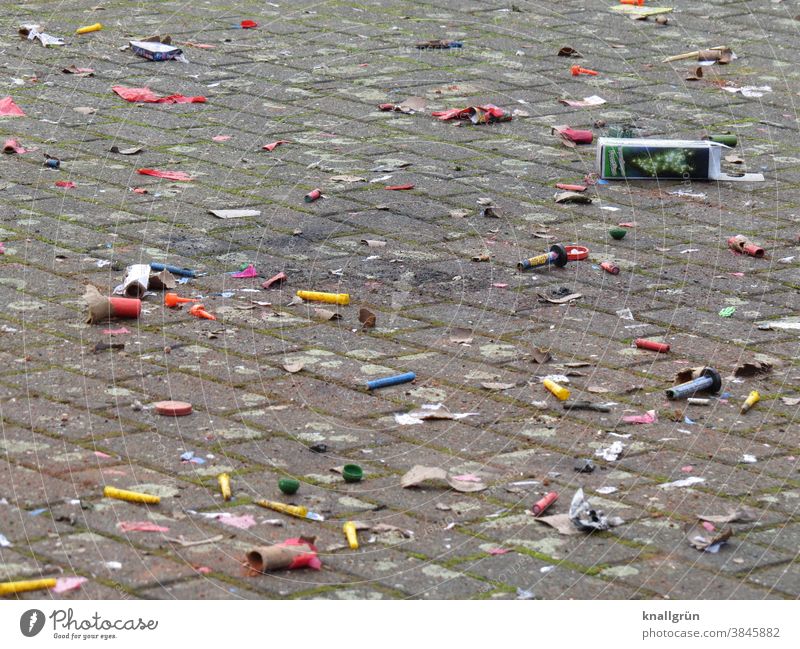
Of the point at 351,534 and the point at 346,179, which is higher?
the point at 351,534

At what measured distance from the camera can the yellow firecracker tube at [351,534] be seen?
456cm

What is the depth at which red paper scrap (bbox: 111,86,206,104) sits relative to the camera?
9266mm

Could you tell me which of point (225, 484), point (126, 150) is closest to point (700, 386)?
point (225, 484)

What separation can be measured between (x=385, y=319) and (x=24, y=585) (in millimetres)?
2620

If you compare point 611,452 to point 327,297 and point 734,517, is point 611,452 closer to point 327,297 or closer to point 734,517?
point 734,517

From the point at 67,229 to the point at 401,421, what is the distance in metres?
2.54

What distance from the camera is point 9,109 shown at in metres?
8.91

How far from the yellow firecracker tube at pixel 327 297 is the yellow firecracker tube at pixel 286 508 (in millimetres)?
1908

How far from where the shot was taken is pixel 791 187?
837cm

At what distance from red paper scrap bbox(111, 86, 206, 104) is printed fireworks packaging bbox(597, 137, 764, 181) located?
271cm

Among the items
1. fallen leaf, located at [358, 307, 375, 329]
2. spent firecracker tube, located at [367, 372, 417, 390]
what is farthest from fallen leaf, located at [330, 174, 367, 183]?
spent firecracker tube, located at [367, 372, 417, 390]

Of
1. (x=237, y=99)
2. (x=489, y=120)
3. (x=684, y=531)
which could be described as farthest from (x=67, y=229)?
(x=684, y=531)

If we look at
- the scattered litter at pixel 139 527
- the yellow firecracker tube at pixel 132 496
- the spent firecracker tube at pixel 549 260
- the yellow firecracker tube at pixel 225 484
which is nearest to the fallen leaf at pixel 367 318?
the spent firecracker tube at pixel 549 260

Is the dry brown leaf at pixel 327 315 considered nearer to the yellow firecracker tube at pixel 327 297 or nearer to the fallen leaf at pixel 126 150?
the yellow firecracker tube at pixel 327 297
